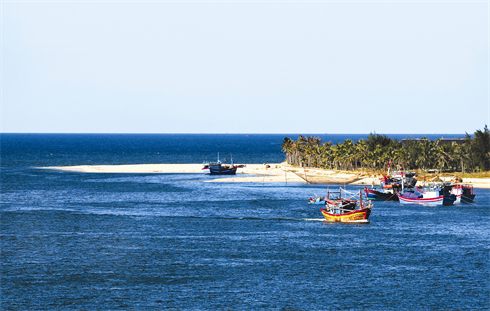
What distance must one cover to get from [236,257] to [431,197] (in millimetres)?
69054

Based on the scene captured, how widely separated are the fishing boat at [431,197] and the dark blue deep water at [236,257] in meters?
5.46

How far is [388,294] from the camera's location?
57.1m

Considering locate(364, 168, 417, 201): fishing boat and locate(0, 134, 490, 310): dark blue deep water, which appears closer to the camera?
locate(0, 134, 490, 310): dark blue deep water

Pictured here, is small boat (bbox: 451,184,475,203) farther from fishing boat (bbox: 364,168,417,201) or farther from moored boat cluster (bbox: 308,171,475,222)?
fishing boat (bbox: 364,168,417,201)

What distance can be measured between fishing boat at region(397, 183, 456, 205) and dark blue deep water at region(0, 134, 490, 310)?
5.46 meters

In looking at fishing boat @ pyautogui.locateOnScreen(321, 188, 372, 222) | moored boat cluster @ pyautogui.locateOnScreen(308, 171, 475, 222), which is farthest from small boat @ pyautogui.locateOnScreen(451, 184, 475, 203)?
fishing boat @ pyautogui.locateOnScreen(321, 188, 372, 222)

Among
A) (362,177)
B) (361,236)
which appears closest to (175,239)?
(361,236)

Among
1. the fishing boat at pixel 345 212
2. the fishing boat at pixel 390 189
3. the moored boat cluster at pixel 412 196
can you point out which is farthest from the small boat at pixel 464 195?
the fishing boat at pixel 345 212

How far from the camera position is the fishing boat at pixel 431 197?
415ft

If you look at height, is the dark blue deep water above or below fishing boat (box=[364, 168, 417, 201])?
below

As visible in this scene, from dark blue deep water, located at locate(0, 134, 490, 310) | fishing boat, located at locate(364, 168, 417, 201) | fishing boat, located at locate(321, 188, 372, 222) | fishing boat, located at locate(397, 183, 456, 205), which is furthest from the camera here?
fishing boat, located at locate(364, 168, 417, 201)

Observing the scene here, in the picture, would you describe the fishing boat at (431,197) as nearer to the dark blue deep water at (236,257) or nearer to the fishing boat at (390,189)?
the fishing boat at (390,189)

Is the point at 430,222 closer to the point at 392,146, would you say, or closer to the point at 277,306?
the point at 277,306

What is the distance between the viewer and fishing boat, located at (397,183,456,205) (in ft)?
415
